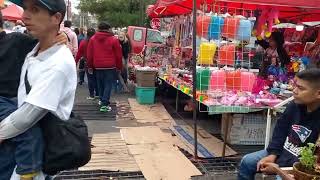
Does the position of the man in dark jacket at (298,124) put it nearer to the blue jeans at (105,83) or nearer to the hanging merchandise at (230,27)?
the hanging merchandise at (230,27)

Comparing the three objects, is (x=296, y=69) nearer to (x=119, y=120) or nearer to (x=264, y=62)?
(x=264, y=62)

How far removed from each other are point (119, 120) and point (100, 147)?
188 centimetres

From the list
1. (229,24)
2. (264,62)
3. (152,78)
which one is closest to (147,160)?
(229,24)

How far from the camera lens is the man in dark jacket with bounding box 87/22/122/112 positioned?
822cm

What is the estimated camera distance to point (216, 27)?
18.0 feet

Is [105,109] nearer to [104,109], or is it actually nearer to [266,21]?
[104,109]

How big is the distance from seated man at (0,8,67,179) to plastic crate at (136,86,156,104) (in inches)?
275

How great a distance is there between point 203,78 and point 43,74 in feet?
Answer: 13.4

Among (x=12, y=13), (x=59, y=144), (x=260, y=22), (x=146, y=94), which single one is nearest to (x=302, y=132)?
(x=59, y=144)

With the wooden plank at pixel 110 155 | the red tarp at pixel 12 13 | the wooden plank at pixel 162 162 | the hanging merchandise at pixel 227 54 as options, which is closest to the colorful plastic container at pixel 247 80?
the hanging merchandise at pixel 227 54

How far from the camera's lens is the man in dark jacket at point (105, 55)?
8.22 m

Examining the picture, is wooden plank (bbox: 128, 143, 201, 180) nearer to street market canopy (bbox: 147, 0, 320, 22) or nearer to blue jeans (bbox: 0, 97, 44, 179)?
street market canopy (bbox: 147, 0, 320, 22)

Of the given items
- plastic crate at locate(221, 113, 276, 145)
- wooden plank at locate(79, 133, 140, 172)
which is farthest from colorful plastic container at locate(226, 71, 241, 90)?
wooden plank at locate(79, 133, 140, 172)

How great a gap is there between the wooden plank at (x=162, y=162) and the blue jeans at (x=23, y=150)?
275 centimetres
